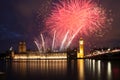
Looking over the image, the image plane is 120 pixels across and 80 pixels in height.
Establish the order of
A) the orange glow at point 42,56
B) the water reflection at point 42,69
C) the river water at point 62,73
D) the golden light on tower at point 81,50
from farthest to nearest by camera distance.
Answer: the orange glow at point 42,56 → the golden light on tower at point 81,50 → the water reflection at point 42,69 → the river water at point 62,73

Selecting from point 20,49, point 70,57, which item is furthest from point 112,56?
point 20,49

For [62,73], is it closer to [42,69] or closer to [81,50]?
[42,69]

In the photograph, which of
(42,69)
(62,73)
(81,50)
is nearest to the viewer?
(62,73)

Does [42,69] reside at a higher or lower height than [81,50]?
lower

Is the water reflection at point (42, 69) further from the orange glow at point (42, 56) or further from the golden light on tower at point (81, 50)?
the orange glow at point (42, 56)

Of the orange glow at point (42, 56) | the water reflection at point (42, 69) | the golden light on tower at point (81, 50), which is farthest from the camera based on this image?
the orange glow at point (42, 56)

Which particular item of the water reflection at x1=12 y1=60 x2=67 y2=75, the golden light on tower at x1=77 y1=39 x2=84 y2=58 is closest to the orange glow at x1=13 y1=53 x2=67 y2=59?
the golden light on tower at x1=77 y1=39 x2=84 y2=58

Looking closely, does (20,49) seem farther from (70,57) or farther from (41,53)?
(70,57)

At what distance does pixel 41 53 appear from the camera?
167 meters

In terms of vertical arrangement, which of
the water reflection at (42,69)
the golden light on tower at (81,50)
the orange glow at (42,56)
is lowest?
the orange glow at (42,56)

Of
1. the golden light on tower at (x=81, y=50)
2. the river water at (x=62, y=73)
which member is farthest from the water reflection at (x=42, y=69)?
the golden light on tower at (x=81, y=50)

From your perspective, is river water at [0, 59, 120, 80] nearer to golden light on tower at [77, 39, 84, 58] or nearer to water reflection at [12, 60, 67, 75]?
water reflection at [12, 60, 67, 75]

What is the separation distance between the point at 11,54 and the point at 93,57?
51.5 m

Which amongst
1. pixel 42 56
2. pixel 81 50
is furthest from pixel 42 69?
pixel 42 56
